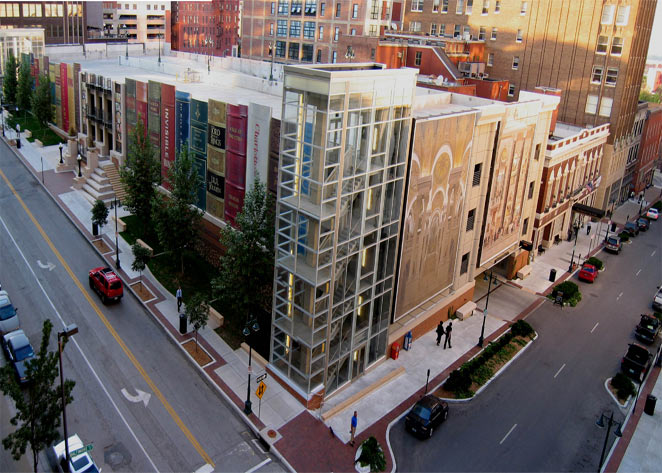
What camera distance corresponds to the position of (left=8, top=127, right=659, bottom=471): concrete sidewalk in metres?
28.4

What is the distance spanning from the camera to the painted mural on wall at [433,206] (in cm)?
3288

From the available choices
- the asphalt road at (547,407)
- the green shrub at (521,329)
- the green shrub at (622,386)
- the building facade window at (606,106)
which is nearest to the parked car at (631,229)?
the building facade window at (606,106)

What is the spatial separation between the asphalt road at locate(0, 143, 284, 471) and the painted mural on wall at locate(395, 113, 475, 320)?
12.6 metres

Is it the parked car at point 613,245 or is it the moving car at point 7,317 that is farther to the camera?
the parked car at point 613,245

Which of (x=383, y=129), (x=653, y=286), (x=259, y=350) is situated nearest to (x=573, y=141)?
(x=653, y=286)

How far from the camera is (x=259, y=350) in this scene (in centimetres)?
3438

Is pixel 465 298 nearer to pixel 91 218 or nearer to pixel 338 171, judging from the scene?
pixel 338 171

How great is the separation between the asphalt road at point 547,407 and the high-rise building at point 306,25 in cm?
5151

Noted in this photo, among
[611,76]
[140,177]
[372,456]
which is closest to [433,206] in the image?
[372,456]

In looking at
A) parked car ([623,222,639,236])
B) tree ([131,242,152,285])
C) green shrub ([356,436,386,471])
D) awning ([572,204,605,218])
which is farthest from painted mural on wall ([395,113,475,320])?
parked car ([623,222,639,236])

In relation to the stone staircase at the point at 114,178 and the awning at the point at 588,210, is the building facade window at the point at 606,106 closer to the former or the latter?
the awning at the point at 588,210

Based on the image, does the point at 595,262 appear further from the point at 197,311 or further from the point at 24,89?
the point at 24,89

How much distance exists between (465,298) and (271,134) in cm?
1827

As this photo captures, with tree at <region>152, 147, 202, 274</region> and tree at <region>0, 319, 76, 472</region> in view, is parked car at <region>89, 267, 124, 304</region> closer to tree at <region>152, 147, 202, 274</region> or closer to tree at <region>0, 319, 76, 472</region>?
tree at <region>152, 147, 202, 274</region>
